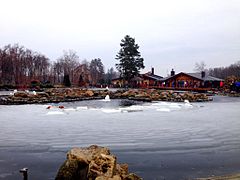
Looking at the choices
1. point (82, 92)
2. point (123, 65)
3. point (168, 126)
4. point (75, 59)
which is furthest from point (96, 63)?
point (168, 126)

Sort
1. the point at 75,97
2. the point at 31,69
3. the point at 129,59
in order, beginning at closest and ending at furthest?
1. the point at 75,97
2. the point at 129,59
3. the point at 31,69

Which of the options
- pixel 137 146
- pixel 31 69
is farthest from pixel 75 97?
pixel 31 69

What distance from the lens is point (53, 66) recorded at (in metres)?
95.6

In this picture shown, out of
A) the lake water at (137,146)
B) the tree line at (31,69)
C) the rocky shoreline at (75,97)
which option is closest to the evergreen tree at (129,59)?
the tree line at (31,69)

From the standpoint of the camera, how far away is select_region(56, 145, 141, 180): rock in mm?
4793

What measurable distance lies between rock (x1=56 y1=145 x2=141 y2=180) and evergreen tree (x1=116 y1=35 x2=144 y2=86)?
61.2m

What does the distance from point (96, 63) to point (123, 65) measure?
57.4 meters

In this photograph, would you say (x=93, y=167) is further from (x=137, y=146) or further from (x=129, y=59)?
(x=129, y=59)

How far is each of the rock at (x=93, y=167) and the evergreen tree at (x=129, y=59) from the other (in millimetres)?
61226

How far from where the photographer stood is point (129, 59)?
67.2 metres

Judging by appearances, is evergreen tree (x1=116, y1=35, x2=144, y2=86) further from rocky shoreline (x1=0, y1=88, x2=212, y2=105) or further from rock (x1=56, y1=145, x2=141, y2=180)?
rock (x1=56, y1=145, x2=141, y2=180)

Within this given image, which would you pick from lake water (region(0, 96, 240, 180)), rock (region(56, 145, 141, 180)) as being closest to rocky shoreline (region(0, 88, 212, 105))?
lake water (region(0, 96, 240, 180))

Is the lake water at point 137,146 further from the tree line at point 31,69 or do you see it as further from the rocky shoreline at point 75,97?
the tree line at point 31,69

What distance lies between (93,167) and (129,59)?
63.0 m
